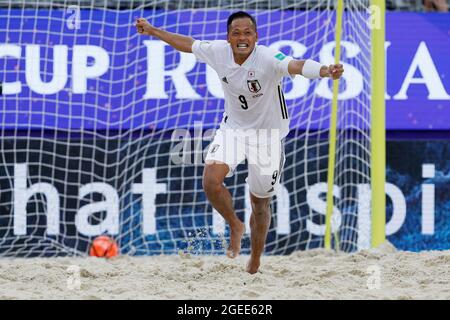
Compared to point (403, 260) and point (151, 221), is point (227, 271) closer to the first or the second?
point (403, 260)

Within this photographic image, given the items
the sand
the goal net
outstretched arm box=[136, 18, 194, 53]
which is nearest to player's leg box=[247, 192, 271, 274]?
the sand

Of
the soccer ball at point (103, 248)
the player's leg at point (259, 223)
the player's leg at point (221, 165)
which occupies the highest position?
the player's leg at point (221, 165)

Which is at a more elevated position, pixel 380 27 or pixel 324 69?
pixel 380 27

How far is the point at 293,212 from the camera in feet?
34.8

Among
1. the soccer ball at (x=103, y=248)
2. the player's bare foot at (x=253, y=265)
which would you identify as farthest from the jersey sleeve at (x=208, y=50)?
the soccer ball at (x=103, y=248)

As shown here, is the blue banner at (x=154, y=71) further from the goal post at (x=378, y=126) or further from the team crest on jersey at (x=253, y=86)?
the team crest on jersey at (x=253, y=86)

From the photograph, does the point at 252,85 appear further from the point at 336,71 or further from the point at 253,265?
the point at 253,265

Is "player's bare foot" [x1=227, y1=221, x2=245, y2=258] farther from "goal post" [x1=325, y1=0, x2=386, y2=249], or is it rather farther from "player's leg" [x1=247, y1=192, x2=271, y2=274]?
"goal post" [x1=325, y1=0, x2=386, y2=249]

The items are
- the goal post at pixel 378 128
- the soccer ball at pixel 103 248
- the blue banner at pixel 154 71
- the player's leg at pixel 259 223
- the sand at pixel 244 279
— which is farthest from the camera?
the blue banner at pixel 154 71

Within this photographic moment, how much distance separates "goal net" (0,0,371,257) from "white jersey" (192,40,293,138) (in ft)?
9.99

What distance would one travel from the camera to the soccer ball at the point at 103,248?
393 inches

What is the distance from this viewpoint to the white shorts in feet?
23.0

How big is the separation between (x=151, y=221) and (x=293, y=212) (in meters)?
1.50
